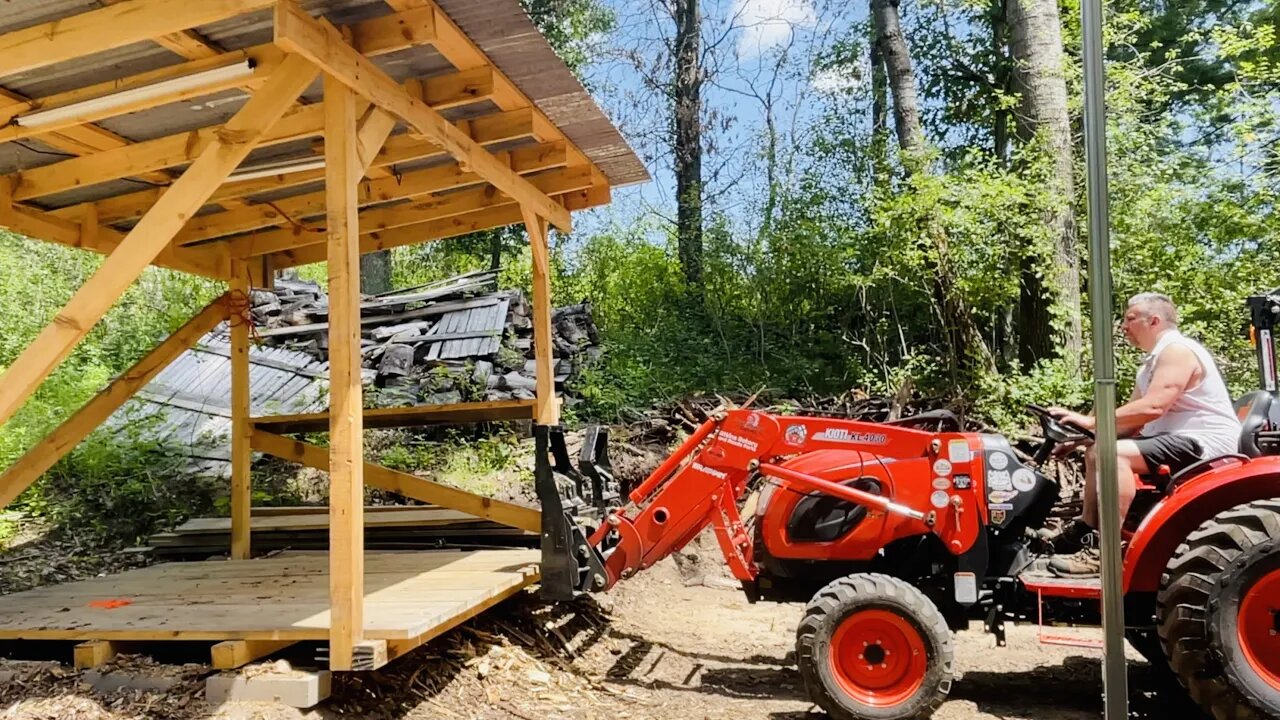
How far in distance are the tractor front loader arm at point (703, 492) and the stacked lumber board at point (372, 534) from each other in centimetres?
148

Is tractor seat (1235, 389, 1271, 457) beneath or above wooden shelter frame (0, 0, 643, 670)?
beneath

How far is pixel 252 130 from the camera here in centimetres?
337

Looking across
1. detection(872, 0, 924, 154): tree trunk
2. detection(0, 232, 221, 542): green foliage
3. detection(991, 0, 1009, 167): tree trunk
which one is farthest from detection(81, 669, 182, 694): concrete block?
detection(991, 0, 1009, 167): tree trunk

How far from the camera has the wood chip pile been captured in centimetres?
912

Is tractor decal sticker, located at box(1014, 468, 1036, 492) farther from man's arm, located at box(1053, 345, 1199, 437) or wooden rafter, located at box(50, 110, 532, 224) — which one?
wooden rafter, located at box(50, 110, 532, 224)

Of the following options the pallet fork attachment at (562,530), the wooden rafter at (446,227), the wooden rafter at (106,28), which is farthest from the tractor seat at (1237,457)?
the wooden rafter at (106,28)

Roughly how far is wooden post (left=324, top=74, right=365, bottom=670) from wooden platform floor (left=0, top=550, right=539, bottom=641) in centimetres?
17

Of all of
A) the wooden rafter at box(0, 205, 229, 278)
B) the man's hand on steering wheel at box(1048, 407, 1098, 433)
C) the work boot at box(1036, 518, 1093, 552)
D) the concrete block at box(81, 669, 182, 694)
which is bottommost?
the concrete block at box(81, 669, 182, 694)

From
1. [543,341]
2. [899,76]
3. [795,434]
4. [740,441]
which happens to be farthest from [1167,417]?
[899,76]

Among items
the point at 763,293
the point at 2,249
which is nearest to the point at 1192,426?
the point at 763,293

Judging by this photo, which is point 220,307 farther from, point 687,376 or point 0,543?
point 687,376

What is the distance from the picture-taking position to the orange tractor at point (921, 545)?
3.56 meters

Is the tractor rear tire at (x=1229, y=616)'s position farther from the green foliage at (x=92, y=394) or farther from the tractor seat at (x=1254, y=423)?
the green foliage at (x=92, y=394)

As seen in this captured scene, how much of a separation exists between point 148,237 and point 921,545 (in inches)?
149
